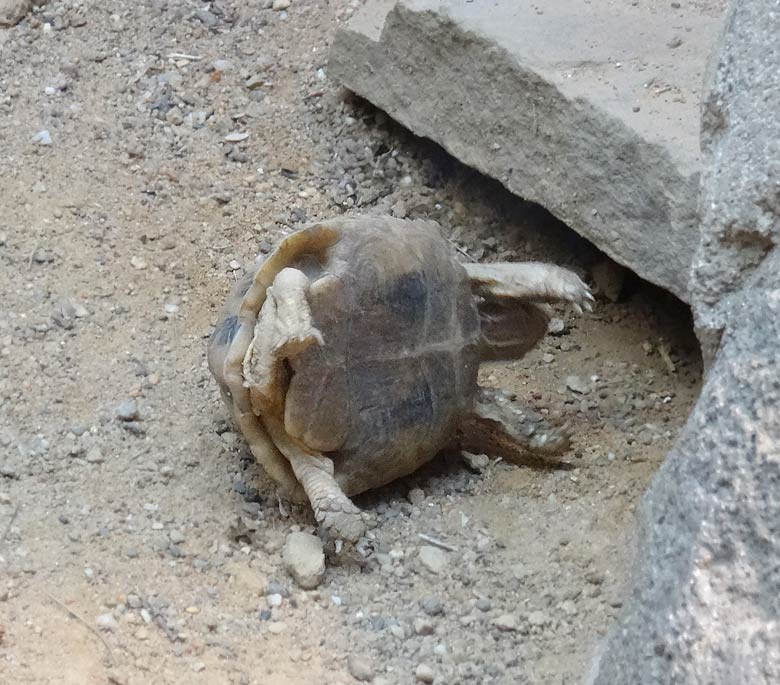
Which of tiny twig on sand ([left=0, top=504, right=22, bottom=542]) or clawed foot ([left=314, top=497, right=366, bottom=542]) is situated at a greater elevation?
clawed foot ([left=314, top=497, right=366, bottom=542])

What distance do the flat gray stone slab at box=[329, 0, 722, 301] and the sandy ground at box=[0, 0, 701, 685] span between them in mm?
341

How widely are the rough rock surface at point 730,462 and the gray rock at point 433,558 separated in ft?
2.29

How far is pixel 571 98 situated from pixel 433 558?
1.30 m

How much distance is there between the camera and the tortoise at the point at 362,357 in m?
2.29

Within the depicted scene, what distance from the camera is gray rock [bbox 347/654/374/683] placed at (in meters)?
1.93

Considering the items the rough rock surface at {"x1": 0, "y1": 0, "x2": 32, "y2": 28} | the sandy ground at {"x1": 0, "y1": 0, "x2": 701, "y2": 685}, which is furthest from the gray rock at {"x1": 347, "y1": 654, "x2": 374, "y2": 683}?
the rough rock surface at {"x1": 0, "y1": 0, "x2": 32, "y2": 28}

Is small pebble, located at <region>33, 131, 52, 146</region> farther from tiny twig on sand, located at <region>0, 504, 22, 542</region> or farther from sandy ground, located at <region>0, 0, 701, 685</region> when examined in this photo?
tiny twig on sand, located at <region>0, 504, 22, 542</region>

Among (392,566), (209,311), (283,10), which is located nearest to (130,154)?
(209,311)

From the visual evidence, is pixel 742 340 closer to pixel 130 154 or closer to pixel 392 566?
pixel 392 566

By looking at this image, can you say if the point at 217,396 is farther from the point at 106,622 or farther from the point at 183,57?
the point at 183,57

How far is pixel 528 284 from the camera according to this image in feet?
8.77

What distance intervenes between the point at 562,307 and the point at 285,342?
1267mm

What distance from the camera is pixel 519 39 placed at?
120 inches

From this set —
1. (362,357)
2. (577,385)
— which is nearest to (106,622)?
(362,357)
